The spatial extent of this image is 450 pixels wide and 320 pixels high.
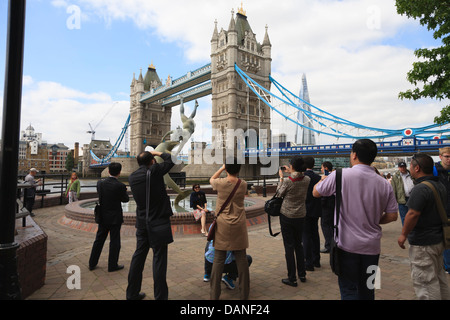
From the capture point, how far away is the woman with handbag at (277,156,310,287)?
3.71 m

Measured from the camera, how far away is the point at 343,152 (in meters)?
34.9

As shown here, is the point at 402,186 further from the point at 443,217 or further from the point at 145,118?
the point at 145,118

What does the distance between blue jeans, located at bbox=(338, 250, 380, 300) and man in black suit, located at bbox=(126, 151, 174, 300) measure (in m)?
1.84

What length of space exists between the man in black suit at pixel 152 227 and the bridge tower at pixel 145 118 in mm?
63798

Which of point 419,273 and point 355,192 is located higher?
point 355,192

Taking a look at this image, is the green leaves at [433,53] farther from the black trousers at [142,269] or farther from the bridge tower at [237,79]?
the bridge tower at [237,79]

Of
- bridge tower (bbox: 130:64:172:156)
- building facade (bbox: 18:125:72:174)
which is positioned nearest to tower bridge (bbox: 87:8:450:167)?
bridge tower (bbox: 130:64:172:156)

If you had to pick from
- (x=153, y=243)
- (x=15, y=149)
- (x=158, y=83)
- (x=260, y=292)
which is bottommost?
(x=260, y=292)

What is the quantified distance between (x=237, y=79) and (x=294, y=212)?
1591 inches

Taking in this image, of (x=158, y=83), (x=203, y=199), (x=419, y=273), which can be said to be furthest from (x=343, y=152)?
(x=158, y=83)

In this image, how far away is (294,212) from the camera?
3.71 meters

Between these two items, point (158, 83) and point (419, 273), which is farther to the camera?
point (158, 83)

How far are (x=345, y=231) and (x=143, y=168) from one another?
230cm
